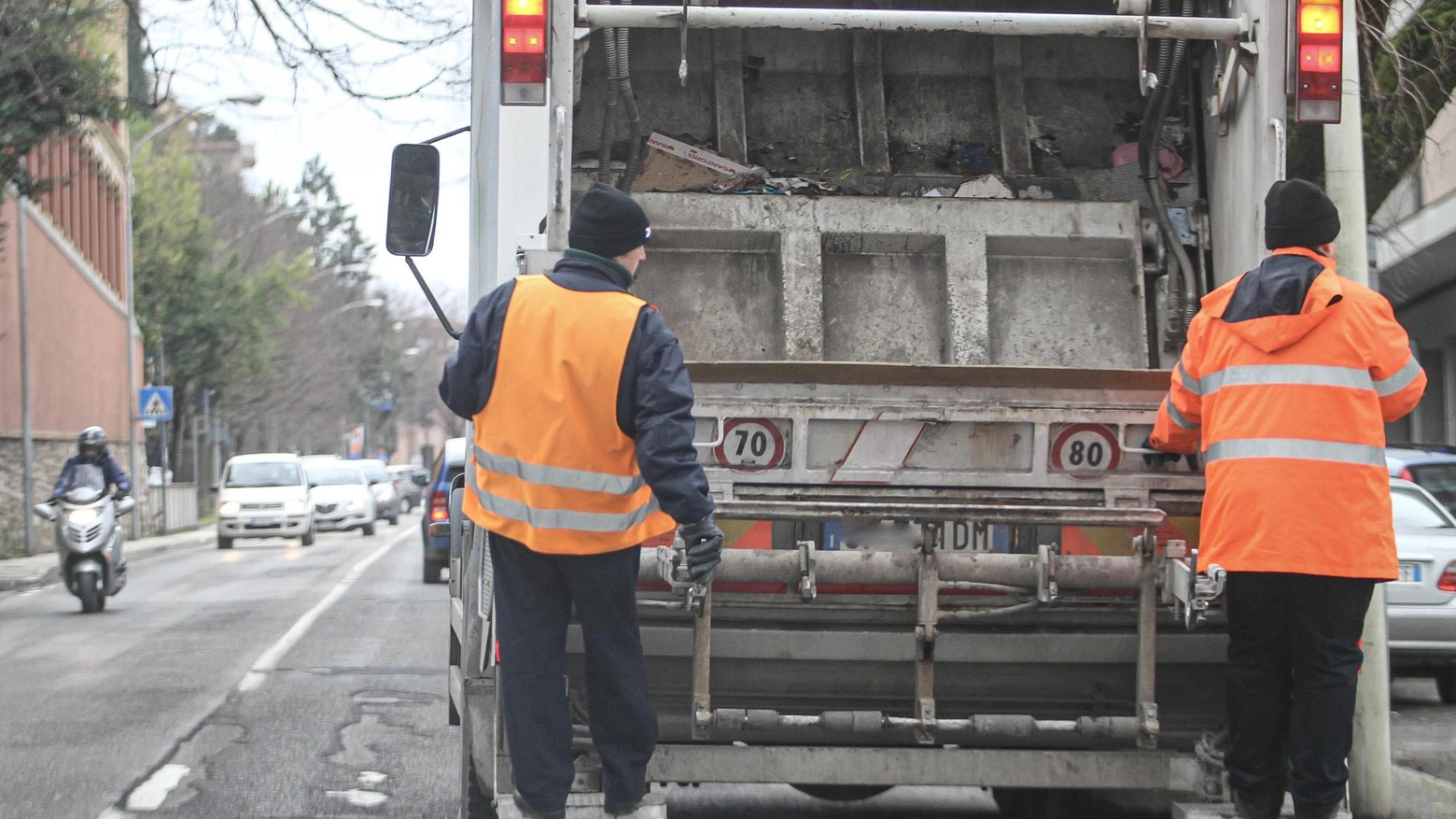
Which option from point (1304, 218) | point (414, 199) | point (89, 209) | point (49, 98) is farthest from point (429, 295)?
point (89, 209)

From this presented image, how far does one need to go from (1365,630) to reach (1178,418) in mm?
1228

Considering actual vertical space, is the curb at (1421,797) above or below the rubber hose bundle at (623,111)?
below

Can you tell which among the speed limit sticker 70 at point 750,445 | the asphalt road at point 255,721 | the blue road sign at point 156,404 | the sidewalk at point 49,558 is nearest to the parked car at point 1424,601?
the asphalt road at point 255,721

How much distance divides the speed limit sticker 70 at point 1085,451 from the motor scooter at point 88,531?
35.9ft

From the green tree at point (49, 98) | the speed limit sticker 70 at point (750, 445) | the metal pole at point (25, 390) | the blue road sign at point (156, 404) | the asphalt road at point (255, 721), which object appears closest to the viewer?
the speed limit sticker 70 at point (750, 445)

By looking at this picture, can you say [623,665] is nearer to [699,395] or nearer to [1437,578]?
[699,395]

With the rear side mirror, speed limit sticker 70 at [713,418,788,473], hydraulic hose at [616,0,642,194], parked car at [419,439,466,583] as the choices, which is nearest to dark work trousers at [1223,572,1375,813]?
speed limit sticker 70 at [713,418,788,473]

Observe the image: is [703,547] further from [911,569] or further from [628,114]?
[628,114]

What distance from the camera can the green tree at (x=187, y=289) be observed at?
141 feet

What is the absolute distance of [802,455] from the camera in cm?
504

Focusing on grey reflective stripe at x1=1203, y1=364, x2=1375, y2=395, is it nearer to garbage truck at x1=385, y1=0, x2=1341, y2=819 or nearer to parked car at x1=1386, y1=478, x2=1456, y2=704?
garbage truck at x1=385, y1=0, x2=1341, y2=819

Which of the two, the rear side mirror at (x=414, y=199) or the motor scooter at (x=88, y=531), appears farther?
the motor scooter at (x=88, y=531)

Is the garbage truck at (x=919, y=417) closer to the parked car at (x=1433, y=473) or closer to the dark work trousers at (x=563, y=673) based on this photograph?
the dark work trousers at (x=563, y=673)

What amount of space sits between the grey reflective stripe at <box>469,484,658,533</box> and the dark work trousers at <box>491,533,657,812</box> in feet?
0.23
